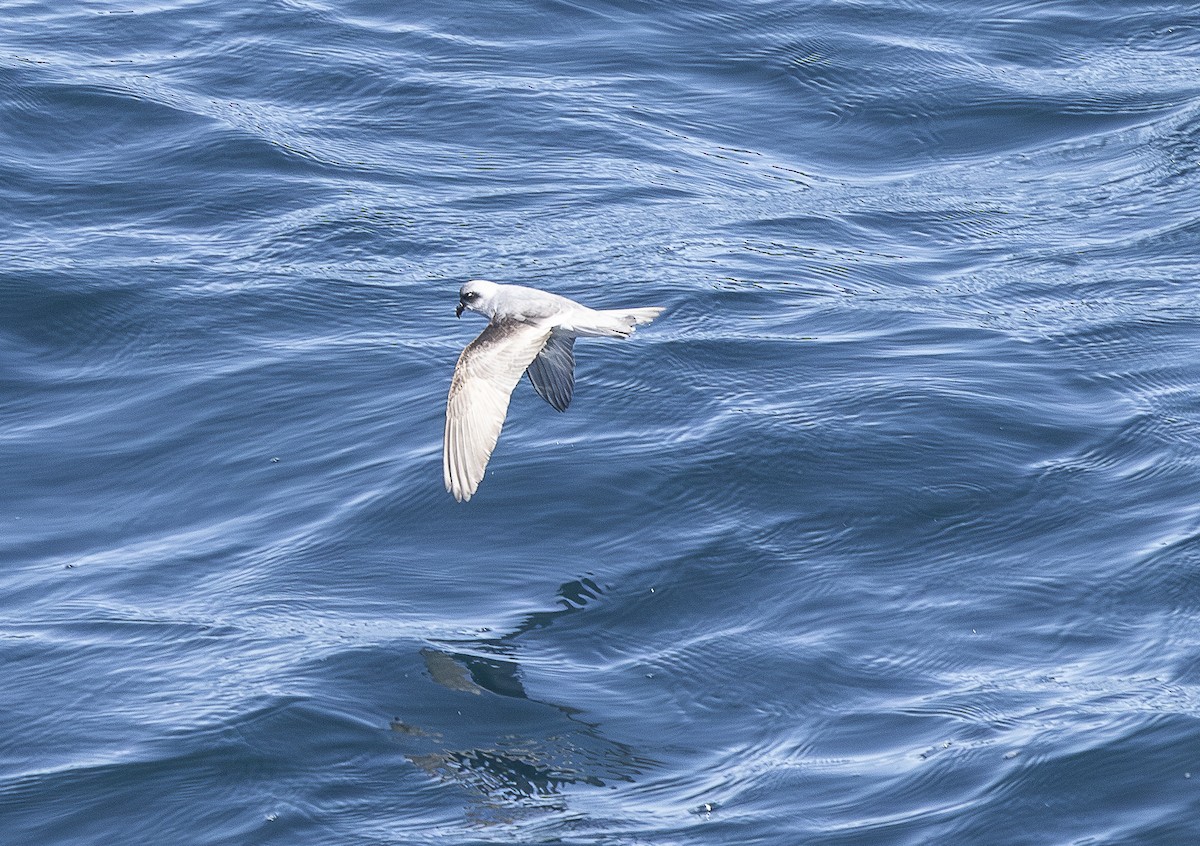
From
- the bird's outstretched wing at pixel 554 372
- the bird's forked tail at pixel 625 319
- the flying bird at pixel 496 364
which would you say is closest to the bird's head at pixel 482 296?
the flying bird at pixel 496 364

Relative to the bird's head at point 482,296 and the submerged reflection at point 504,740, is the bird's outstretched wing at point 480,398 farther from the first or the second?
the submerged reflection at point 504,740

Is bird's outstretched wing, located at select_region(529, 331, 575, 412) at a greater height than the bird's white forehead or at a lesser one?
lesser

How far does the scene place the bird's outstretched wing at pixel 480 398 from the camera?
876cm

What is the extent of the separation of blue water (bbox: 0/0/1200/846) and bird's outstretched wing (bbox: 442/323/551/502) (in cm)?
75

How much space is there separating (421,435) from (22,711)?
128 inches

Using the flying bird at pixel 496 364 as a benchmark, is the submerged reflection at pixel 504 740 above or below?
below

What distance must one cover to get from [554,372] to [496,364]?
1.01m

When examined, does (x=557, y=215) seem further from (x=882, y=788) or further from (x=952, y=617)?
(x=882, y=788)

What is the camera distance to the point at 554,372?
9.86 metres

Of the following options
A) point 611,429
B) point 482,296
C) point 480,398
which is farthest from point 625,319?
point 611,429

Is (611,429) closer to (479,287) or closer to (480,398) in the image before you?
(479,287)

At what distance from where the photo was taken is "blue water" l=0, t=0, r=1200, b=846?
25.4 feet

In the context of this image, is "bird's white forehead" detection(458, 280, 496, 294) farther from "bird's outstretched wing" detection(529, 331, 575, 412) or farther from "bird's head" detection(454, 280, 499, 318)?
"bird's outstretched wing" detection(529, 331, 575, 412)

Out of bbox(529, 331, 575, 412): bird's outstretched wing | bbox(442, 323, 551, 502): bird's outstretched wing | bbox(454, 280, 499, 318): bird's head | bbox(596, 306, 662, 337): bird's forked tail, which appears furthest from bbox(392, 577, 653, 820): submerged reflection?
bbox(454, 280, 499, 318): bird's head
